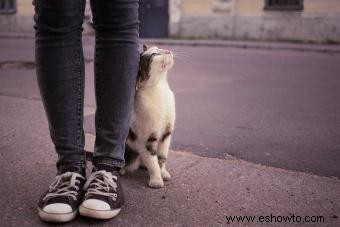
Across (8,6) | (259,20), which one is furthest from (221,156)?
(8,6)

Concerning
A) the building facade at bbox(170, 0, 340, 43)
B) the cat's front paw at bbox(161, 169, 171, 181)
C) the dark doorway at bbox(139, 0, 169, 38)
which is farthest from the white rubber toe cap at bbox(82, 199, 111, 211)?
the dark doorway at bbox(139, 0, 169, 38)

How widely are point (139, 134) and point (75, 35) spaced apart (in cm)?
56

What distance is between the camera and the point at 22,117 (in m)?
3.47

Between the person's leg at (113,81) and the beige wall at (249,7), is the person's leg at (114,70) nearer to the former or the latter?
the person's leg at (113,81)

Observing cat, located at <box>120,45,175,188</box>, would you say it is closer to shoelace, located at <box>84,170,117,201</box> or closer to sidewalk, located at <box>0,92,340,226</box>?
sidewalk, located at <box>0,92,340,226</box>

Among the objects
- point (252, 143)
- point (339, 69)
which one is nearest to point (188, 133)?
point (252, 143)

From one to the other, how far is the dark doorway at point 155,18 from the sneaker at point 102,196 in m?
13.3

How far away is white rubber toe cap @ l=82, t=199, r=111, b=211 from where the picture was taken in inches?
69.3

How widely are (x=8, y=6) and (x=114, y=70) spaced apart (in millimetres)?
17978

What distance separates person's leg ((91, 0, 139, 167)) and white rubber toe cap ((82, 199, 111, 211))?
0.76ft

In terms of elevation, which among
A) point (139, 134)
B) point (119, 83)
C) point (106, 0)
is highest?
point (106, 0)

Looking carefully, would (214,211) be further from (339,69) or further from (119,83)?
(339,69)

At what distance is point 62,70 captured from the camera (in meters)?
1.89

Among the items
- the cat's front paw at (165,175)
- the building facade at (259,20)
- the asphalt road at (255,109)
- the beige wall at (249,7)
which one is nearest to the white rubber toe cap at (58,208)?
the cat's front paw at (165,175)
